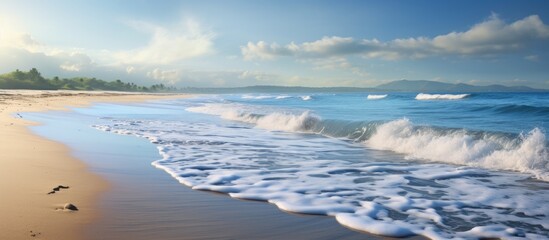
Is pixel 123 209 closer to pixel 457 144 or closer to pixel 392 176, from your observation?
pixel 392 176

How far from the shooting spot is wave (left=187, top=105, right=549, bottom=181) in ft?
26.2

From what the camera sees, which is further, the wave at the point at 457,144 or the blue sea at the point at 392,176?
the wave at the point at 457,144

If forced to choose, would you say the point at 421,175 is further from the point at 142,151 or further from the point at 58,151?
the point at 58,151

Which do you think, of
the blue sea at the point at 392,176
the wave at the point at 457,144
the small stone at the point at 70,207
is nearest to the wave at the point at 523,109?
the wave at the point at 457,144

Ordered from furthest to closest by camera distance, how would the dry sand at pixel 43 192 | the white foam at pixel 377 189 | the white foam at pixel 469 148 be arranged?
the white foam at pixel 469 148
the white foam at pixel 377 189
the dry sand at pixel 43 192

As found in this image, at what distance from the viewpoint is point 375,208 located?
4750mm

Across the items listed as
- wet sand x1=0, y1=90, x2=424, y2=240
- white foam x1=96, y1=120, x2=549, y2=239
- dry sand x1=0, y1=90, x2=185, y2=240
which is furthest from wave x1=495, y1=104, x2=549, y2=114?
dry sand x1=0, y1=90, x2=185, y2=240

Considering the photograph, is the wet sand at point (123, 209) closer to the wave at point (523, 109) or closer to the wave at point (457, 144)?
the wave at point (457, 144)

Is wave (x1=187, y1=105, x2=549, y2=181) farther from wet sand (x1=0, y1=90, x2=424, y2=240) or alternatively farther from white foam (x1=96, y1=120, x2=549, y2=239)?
wet sand (x1=0, y1=90, x2=424, y2=240)

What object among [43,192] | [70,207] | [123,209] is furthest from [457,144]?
[43,192]

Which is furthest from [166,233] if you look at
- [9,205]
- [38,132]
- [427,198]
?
[38,132]

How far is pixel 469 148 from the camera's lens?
357 inches

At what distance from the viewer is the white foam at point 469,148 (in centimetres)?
791

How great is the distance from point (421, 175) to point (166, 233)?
4.91 metres
